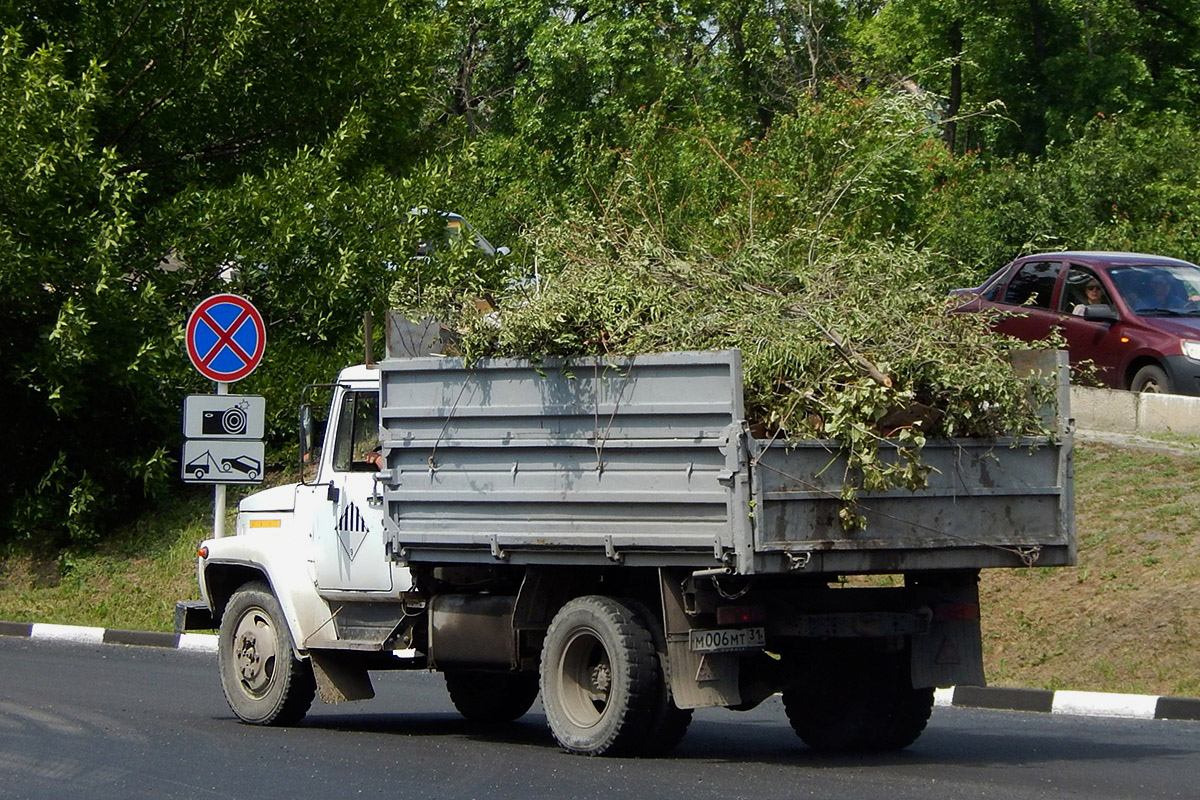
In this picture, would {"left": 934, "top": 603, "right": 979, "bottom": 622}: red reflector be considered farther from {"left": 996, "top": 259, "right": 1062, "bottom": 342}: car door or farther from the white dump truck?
{"left": 996, "top": 259, "right": 1062, "bottom": 342}: car door

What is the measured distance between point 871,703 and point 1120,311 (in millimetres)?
10374

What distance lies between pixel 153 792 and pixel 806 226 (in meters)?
4.41

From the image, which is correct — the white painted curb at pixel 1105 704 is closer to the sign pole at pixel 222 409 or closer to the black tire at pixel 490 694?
the black tire at pixel 490 694

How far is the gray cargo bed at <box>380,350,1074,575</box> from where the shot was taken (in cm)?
796

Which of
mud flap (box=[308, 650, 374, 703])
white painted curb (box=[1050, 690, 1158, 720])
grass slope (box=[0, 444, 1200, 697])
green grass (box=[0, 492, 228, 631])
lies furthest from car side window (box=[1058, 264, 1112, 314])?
mud flap (box=[308, 650, 374, 703])

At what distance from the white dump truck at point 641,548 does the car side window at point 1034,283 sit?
11231 mm

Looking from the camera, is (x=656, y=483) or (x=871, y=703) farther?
(x=871, y=703)

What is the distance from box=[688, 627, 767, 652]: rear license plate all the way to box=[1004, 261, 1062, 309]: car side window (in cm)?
1208

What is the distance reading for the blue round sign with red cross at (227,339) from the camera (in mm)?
14719

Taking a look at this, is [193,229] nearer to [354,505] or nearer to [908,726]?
[354,505]

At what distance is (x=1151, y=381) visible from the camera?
18.4 m

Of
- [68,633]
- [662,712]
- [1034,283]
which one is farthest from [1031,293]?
[662,712]

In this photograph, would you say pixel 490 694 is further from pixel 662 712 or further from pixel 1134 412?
pixel 1134 412

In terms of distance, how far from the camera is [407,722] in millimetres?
11430
